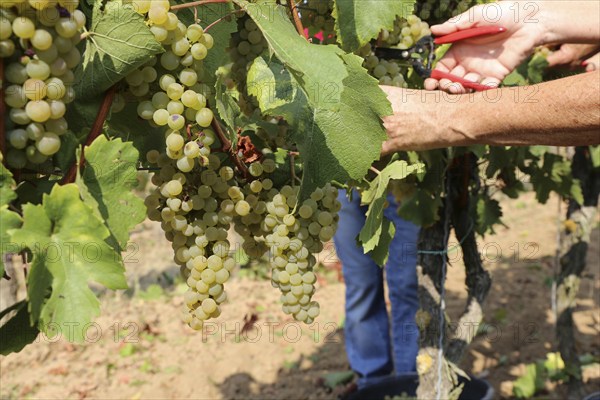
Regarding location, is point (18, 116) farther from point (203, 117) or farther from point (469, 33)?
point (469, 33)

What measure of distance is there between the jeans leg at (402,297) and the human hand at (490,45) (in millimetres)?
1494

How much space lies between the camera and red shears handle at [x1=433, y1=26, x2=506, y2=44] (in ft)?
6.13

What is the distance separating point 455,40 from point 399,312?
6.98 ft

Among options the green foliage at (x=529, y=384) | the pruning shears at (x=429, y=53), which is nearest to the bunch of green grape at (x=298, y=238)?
the pruning shears at (x=429, y=53)

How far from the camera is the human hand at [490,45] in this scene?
1.89m

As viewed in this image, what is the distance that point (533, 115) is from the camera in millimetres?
1577

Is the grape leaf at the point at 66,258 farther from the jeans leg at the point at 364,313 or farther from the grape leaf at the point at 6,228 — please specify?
the jeans leg at the point at 364,313

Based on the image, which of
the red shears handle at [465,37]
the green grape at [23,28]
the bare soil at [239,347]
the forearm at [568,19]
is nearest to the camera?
the green grape at [23,28]

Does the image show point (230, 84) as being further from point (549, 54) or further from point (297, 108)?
point (549, 54)

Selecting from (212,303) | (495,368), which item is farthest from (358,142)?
(495,368)

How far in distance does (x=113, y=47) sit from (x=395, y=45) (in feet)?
3.63

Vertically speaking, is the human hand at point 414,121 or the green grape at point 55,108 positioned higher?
the human hand at point 414,121

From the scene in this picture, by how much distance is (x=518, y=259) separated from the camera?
619cm

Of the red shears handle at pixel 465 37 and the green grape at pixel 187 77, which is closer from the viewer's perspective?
the green grape at pixel 187 77
